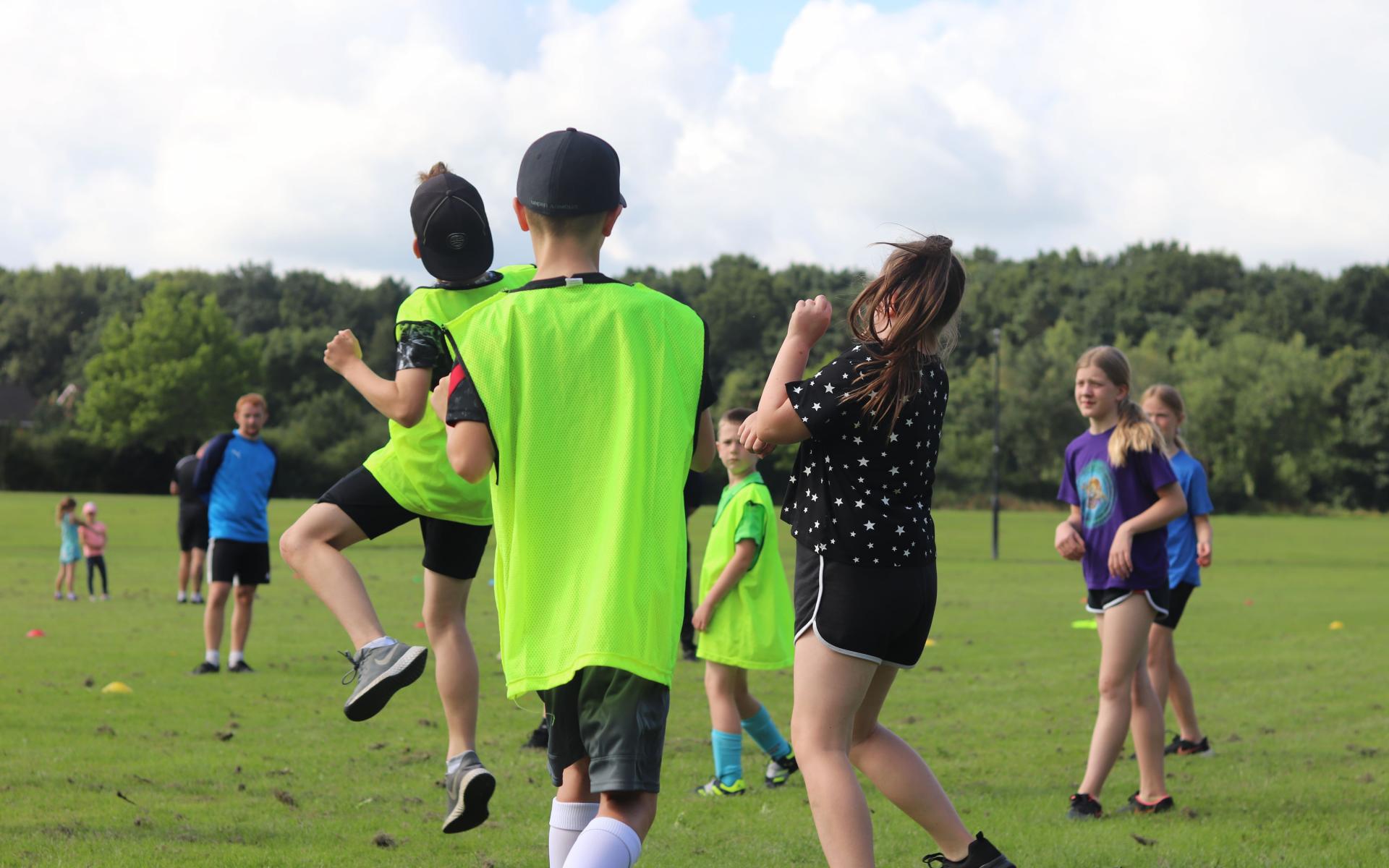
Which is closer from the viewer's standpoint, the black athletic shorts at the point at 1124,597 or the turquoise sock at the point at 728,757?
the black athletic shorts at the point at 1124,597

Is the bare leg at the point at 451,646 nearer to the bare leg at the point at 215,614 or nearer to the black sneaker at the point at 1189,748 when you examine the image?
the black sneaker at the point at 1189,748

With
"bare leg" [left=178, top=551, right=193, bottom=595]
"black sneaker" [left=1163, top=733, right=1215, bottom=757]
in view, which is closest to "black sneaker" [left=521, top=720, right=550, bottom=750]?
"black sneaker" [left=1163, top=733, right=1215, bottom=757]

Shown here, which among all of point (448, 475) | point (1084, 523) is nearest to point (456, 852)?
point (448, 475)

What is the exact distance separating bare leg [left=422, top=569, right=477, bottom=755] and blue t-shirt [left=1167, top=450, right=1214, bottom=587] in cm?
520

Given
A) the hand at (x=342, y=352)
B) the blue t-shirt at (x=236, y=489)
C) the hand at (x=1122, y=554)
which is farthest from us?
the blue t-shirt at (x=236, y=489)

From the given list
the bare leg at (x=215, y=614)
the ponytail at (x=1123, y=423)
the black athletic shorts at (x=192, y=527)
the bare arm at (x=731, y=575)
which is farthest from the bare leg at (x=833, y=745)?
the black athletic shorts at (x=192, y=527)

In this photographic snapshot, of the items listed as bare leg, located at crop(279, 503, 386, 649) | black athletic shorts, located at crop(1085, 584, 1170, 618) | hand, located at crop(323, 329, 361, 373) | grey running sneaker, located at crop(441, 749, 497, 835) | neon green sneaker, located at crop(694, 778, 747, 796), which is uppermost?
hand, located at crop(323, 329, 361, 373)

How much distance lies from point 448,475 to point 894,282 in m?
1.73

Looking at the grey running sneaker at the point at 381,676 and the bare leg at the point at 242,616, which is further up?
the grey running sneaker at the point at 381,676

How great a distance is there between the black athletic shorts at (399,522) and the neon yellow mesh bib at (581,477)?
147 centimetres

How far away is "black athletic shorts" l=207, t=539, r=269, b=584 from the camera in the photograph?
11727mm

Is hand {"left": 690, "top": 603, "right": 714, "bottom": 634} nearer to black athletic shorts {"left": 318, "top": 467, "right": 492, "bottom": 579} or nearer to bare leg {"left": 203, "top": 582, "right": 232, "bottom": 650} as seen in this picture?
black athletic shorts {"left": 318, "top": 467, "right": 492, "bottom": 579}

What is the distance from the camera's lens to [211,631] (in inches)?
453

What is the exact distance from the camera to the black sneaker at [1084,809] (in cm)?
628
